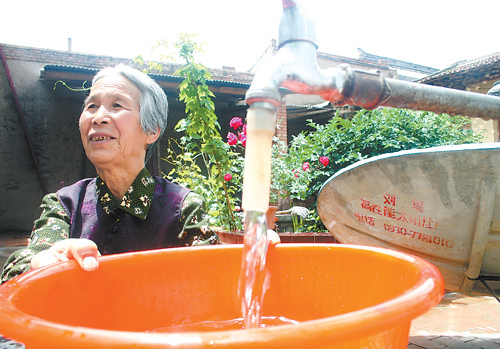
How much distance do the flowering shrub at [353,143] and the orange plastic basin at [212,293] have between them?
3631 mm

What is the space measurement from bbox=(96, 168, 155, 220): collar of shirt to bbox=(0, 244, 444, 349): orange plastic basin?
0.57m

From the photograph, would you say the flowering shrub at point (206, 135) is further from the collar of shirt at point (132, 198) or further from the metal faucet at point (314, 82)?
the metal faucet at point (314, 82)

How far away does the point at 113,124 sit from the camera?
51.1 inches

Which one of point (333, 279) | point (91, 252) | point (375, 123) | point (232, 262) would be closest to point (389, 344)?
point (333, 279)

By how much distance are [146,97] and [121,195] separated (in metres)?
0.41

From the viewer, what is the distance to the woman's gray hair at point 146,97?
1.40 metres

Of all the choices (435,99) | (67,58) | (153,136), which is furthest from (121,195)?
(67,58)

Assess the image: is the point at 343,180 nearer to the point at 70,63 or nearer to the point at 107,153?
the point at 107,153

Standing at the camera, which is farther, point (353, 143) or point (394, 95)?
point (353, 143)

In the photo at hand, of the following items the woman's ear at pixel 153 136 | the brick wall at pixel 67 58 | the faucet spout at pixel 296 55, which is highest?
the brick wall at pixel 67 58

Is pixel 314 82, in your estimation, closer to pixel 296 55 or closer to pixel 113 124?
pixel 296 55

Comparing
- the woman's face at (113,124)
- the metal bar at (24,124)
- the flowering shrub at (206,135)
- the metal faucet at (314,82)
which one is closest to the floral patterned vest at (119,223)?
the woman's face at (113,124)

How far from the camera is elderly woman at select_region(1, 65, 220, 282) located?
1.30 m

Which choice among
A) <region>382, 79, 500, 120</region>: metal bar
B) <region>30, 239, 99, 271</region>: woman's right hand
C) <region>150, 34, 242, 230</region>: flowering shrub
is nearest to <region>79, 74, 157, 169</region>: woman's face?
<region>30, 239, 99, 271</region>: woman's right hand
